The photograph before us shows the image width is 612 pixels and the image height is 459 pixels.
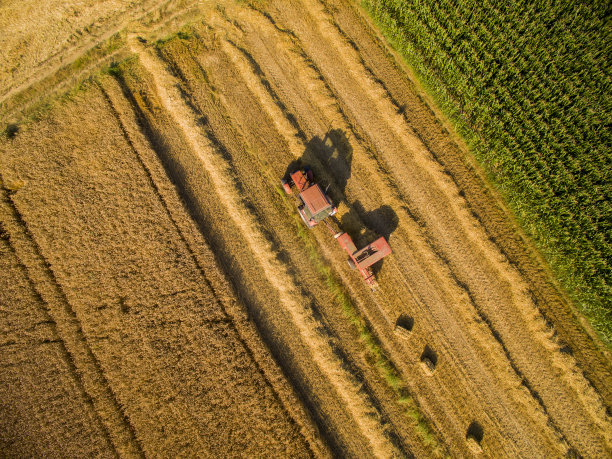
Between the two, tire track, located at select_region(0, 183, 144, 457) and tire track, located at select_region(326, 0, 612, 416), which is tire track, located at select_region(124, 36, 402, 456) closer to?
tire track, located at select_region(0, 183, 144, 457)

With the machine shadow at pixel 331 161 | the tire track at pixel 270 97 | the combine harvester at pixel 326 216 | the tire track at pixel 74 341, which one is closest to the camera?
the tire track at pixel 74 341

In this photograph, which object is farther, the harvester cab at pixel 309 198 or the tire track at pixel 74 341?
the harvester cab at pixel 309 198

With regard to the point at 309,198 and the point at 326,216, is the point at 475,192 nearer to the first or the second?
the point at 326,216

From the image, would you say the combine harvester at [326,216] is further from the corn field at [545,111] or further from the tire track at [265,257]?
the corn field at [545,111]

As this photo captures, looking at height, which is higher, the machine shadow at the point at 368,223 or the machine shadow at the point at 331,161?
the machine shadow at the point at 331,161

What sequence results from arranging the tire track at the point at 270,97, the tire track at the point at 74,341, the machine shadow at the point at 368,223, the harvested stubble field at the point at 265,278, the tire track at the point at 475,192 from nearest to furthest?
1. the tire track at the point at 74,341
2. the harvested stubble field at the point at 265,278
3. the tire track at the point at 475,192
4. the machine shadow at the point at 368,223
5. the tire track at the point at 270,97

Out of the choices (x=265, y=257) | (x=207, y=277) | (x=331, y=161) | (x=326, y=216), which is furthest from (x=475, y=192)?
(x=207, y=277)

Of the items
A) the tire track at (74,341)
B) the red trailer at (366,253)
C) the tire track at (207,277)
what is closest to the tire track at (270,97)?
the red trailer at (366,253)
